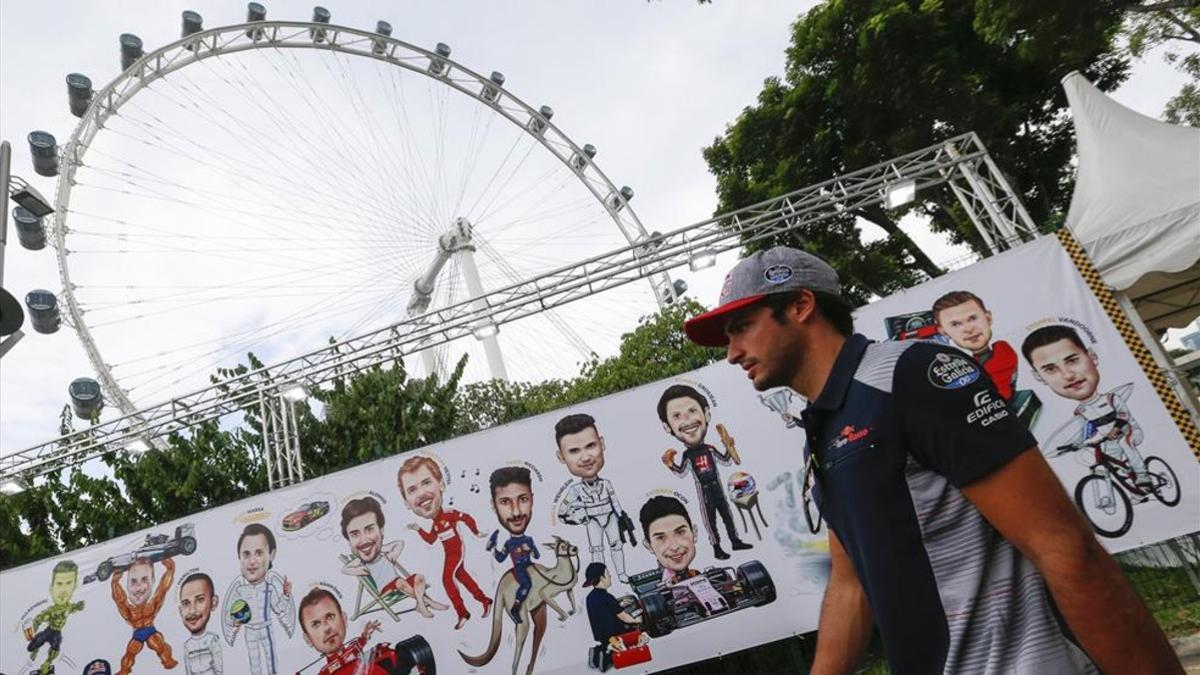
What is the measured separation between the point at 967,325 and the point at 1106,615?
21.2ft

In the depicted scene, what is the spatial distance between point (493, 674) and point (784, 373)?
626 centimetres

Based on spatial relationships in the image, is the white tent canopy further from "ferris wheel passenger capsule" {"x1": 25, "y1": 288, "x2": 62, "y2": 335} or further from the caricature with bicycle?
"ferris wheel passenger capsule" {"x1": 25, "y1": 288, "x2": 62, "y2": 335}

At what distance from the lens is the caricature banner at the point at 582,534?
250 inches

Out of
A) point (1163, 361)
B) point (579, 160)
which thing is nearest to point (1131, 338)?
point (1163, 361)

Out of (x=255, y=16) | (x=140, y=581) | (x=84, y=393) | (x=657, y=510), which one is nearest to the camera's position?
(x=657, y=510)

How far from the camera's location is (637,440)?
711 centimetres

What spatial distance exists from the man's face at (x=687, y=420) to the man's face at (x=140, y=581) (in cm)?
595

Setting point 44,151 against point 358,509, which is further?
Answer: point 44,151

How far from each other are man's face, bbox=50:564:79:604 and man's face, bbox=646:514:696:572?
21.6 feet

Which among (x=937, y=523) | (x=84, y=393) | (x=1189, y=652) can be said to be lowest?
(x=1189, y=652)

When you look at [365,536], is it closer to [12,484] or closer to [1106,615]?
[12,484]

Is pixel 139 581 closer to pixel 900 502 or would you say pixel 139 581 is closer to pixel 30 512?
pixel 30 512

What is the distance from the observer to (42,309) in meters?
12.5

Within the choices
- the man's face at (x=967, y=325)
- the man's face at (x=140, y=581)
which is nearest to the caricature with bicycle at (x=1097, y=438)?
the man's face at (x=967, y=325)
